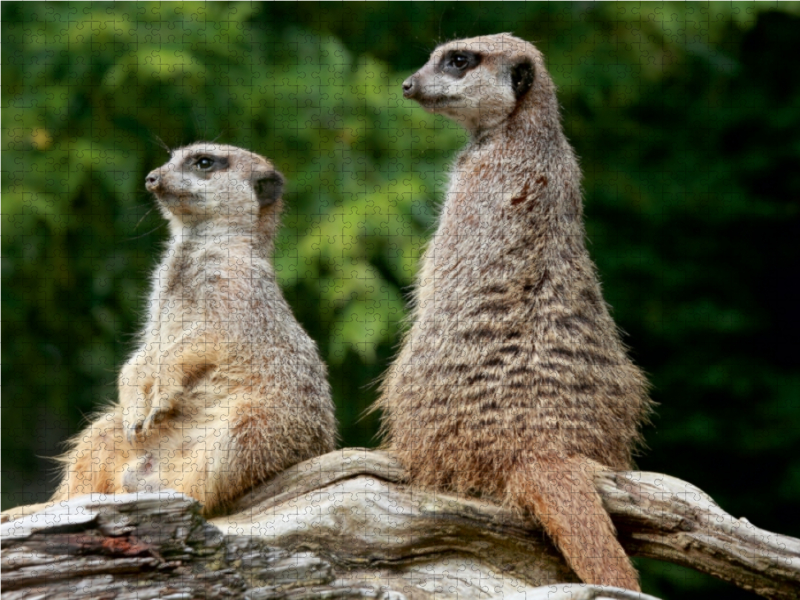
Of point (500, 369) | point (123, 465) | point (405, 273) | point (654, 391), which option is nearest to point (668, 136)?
point (654, 391)

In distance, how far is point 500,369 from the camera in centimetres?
366

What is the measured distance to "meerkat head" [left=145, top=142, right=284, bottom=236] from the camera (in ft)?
13.8

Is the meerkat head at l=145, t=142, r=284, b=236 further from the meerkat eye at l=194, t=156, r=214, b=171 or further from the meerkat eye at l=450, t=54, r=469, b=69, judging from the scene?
the meerkat eye at l=450, t=54, r=469, b=69

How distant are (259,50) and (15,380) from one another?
3146mm

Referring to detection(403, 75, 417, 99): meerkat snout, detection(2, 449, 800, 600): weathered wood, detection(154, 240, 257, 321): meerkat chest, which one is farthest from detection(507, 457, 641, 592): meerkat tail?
detection(403, 75, 417, 99): meerkat snout

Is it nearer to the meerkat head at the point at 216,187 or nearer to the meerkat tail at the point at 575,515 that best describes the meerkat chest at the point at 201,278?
the meerkat head at the point at 216,187

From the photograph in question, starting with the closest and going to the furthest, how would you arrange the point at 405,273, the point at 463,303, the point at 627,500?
1. the point at 627,500
2. the point at 463,303
3. the point at 405,273

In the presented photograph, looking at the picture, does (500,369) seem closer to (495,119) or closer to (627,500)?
(627,500)


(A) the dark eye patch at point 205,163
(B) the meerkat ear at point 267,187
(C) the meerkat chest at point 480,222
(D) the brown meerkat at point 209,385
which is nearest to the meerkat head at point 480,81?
(C) the meerkat chest at point 480,222

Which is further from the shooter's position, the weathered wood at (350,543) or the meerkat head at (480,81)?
the meerkat head at (480,81)

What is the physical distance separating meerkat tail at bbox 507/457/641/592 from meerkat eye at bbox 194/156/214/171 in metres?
1.91

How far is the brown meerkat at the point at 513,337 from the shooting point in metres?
3.51

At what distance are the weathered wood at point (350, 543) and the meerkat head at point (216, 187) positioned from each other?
119cm

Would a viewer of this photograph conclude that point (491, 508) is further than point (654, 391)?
No
